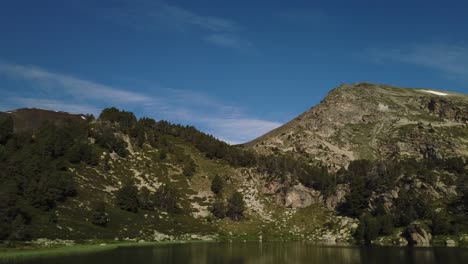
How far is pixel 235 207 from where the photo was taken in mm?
152000

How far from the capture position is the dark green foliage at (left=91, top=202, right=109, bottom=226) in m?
110

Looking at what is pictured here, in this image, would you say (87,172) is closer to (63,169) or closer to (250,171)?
(63,169)

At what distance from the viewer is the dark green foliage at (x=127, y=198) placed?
12862 cm

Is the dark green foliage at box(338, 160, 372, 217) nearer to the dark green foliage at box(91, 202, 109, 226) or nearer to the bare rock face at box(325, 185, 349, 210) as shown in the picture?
the bare rock face at box(325, 185, 349, 210)

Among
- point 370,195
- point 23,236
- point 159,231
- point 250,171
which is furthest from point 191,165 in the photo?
point 23,236

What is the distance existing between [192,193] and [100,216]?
52800mm

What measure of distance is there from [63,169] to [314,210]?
98.2 meters

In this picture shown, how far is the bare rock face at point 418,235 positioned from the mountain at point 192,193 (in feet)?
1.23

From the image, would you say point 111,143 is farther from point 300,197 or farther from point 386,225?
point 386,225

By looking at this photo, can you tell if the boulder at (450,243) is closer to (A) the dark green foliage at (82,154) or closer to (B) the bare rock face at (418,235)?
(B) the bare rock face at (418,235)

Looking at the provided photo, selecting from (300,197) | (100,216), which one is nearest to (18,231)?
(100,216)

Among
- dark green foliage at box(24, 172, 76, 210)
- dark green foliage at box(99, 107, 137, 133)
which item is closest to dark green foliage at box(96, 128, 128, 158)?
dark green foliage at box(99, 107, 137, 133)

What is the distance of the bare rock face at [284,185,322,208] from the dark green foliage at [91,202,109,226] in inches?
3243

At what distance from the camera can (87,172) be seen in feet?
452
